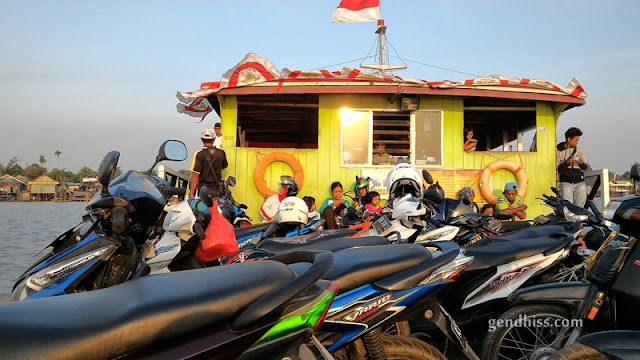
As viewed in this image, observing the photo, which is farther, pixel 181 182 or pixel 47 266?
pixel 181 182

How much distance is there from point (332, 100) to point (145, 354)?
28.7ft

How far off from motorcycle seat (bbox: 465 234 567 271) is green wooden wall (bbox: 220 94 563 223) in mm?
5698

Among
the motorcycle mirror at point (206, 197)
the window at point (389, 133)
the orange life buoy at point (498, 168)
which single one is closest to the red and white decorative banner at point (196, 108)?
the window at point (389, 133)

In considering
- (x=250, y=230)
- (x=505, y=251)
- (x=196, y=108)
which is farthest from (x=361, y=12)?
(x=505, y=251)

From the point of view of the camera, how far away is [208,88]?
9.36m

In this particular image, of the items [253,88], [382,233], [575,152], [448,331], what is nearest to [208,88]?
[253,88]

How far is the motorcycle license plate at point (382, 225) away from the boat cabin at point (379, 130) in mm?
4706

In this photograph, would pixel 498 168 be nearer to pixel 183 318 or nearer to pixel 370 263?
pixel 370 263

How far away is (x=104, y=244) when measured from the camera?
9.48 ft

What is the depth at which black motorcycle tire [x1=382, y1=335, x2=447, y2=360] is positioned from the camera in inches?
95.0

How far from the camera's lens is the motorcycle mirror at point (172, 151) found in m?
3.53

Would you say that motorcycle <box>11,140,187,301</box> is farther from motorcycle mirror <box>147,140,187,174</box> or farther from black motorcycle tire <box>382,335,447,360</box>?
black motorcycle tire <box>382,335,447,360</box>

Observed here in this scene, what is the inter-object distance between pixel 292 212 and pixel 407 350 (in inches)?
138

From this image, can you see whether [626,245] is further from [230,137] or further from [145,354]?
[230,137]
